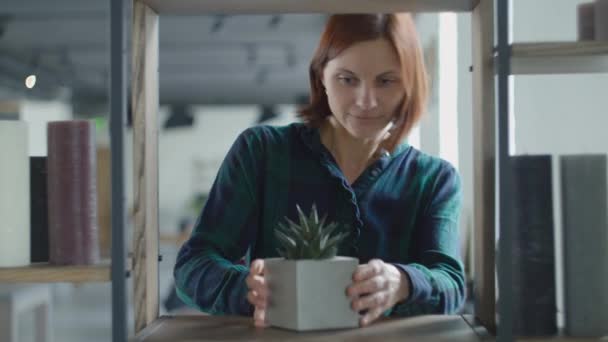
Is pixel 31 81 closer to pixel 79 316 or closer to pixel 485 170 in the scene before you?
pixel 485 170

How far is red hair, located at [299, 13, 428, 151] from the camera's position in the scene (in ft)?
4.83

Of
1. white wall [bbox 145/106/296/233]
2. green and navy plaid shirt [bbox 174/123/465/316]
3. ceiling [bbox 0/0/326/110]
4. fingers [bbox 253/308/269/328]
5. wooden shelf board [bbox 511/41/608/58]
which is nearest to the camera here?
wooden shelf board [bbox 511/41/608/58]

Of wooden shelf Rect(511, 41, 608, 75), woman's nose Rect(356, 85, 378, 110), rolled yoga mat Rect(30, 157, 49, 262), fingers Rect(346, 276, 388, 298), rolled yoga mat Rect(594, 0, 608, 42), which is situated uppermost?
rolled yoga mat Rect(594, 0, 608, 42)

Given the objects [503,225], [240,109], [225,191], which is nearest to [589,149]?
[503,225]

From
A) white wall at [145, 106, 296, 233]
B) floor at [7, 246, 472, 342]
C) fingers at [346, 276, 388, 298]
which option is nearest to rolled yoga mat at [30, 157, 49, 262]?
fingers at [346, 276, 388, 298]

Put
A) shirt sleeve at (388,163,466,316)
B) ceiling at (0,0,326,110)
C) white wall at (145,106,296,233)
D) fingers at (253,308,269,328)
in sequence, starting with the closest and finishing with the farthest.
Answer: fingers at (253,308,269,328), shirt sleeve at (388,163,466,316), ceiling at (0,0,326,110), white wall at (145,106,296,233)

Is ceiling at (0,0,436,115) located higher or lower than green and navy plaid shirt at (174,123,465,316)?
higher

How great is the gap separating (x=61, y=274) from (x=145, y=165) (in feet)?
0.78

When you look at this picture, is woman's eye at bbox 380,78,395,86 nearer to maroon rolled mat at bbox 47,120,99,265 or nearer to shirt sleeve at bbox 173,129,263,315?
shirt sleeve at bbox 173,129,263,315

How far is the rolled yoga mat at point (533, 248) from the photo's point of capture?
3.67 ft

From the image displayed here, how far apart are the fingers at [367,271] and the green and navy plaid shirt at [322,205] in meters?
0.24

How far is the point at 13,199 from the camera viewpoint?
1174 millimetres

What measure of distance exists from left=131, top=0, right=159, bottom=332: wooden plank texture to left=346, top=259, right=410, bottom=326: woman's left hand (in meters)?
0.36

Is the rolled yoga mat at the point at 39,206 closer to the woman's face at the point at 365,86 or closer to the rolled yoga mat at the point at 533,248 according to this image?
the woman's face at the point at 365,86
